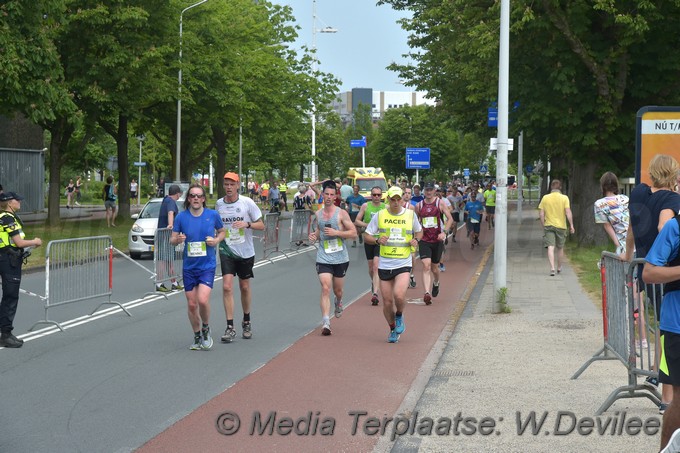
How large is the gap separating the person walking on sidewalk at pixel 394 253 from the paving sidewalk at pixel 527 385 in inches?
26.8

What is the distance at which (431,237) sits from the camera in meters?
16.3

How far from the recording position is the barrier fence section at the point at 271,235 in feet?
78.9

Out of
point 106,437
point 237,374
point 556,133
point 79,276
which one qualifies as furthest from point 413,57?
point 106,437

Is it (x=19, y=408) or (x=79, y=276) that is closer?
(x=19, y=408)

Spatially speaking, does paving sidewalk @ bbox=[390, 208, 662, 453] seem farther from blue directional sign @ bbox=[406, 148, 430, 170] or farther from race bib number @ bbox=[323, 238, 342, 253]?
blue directional sign @ bbox=[406, 148, 430, 170]

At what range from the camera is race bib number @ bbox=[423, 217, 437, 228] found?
16.7 meters

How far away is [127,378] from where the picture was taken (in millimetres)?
9062

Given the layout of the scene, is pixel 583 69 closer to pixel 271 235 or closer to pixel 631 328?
pixel 271 235

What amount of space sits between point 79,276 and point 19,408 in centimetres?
559

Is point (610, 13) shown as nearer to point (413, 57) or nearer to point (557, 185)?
point (557, 185)

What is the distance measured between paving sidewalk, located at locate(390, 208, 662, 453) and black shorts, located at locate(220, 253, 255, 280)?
8.09ft

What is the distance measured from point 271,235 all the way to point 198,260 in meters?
13.7

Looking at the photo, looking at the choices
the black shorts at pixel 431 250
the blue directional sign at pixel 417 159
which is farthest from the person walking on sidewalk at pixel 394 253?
the blue directional sign at pixel 417 159

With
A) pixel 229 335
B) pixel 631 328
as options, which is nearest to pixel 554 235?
pixel 229 335
